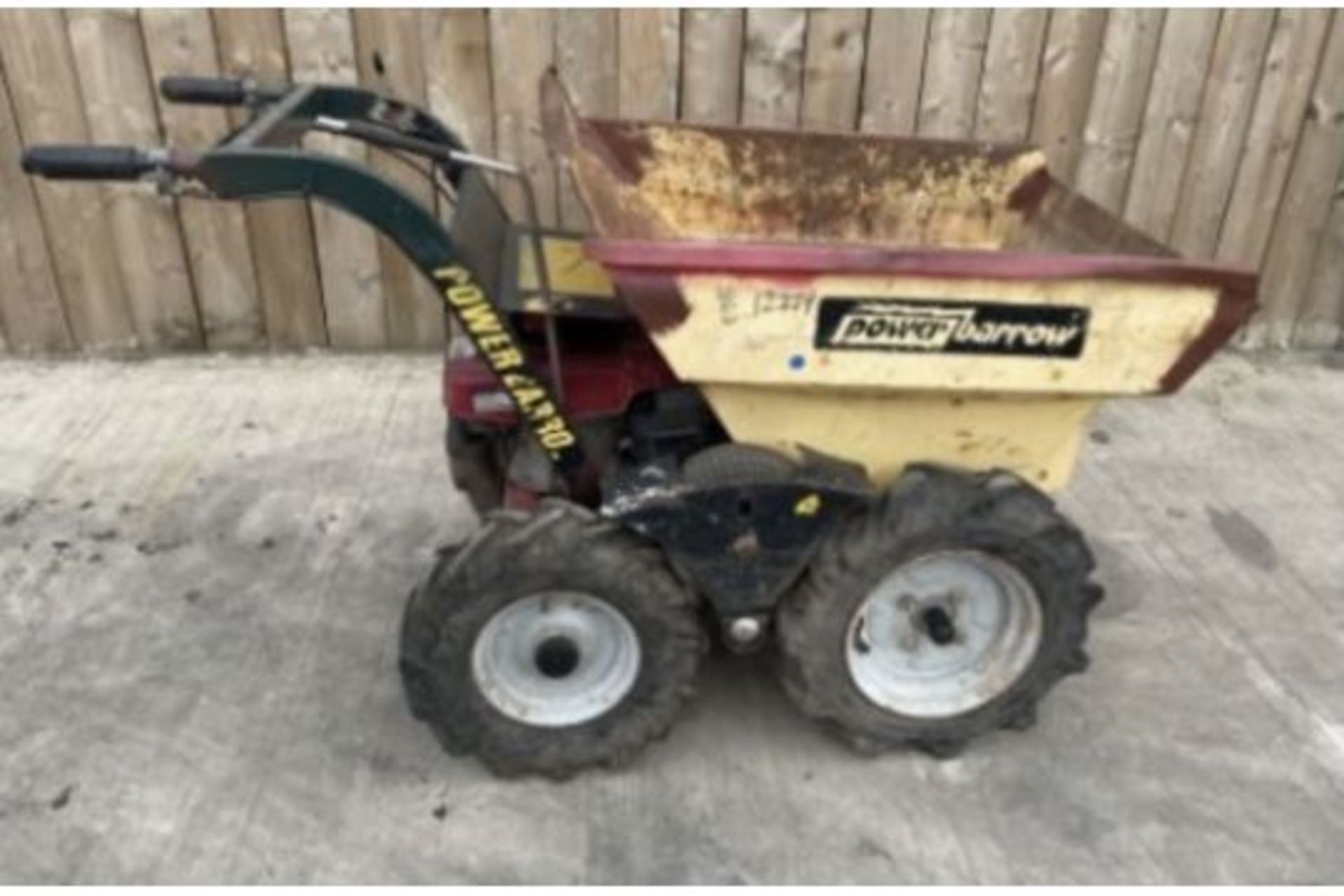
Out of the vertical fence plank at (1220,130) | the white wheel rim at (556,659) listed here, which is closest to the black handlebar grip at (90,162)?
the white wheel rim at (556,659)

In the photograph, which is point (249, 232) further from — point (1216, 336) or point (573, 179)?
point (1216, 336)

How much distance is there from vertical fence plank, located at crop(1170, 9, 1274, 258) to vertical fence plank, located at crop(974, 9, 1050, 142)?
0.58 meters

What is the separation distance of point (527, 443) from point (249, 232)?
1.90 metres

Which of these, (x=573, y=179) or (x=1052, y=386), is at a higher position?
(x=573, y=179)

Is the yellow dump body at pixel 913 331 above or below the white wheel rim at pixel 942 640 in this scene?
above

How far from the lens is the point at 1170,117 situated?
12.8 feet

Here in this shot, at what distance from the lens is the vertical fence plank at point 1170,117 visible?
3777 mm

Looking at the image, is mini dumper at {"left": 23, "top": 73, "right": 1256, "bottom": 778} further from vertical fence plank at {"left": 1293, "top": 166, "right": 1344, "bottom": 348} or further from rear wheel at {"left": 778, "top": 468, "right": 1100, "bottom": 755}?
vertical fence plank at {"left": 1293, "top": 166, "right": 1344, "bottom": 348}

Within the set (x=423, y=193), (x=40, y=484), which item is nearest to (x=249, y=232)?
(x=423, y=193)

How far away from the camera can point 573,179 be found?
7.65ft

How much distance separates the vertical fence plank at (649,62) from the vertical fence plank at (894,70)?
0.60 m

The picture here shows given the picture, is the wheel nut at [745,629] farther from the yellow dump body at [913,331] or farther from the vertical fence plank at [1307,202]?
the vertical fence plank at [1307,202]

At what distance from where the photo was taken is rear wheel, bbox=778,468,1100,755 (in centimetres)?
A: 216

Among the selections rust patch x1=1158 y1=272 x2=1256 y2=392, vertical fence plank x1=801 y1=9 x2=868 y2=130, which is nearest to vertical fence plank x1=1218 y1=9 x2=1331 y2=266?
vertical fence plank x1=801 y1=9 x2=868 y2=130
